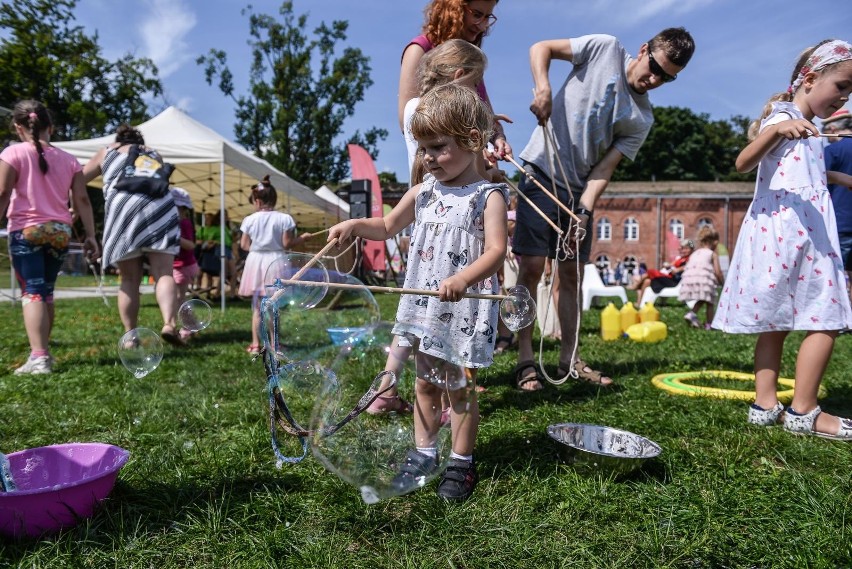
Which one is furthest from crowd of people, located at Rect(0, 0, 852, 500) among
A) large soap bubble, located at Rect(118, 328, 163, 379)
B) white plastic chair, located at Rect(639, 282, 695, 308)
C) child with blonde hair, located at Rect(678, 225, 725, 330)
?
white plastic chair, located at Rect(639, 282, 695, 308)

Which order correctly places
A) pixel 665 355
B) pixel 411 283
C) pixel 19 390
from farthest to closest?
pixel 665 355, pixel 19 390, pixel 411 283

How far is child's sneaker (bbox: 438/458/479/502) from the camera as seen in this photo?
201 centimetres

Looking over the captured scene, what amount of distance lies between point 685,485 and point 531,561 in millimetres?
777

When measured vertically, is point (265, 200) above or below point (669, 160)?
below

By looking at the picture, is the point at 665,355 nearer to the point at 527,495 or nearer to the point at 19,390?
the point at 527,495

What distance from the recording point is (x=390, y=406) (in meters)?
2.11

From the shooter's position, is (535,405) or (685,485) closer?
(685,485)

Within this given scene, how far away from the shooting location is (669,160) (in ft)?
182

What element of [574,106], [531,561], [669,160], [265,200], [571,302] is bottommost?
[531,561]

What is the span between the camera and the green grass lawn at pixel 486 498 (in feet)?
5.53

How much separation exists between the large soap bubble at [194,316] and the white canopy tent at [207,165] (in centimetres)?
575

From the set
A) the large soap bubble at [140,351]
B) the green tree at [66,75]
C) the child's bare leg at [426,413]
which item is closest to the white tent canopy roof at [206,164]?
the large soap bubble at [140,351]

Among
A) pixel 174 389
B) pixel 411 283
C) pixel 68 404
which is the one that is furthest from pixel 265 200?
pixel 411 283

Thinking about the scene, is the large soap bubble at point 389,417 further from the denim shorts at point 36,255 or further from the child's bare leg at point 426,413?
the denim shorts at point 36,255
